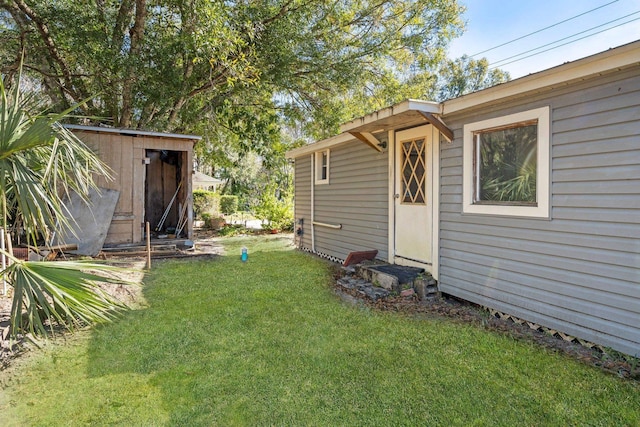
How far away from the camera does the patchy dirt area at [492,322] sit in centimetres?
283

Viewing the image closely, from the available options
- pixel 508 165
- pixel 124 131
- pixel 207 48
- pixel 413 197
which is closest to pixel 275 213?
pixel 124 131

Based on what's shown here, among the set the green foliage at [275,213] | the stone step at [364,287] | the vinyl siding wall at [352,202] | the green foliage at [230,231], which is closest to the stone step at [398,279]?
the stone step at [364,287]

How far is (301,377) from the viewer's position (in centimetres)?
272

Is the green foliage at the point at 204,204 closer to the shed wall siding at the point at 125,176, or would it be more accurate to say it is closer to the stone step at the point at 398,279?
the shed wall siding at the point at 125,176

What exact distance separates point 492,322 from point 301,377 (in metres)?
2.18

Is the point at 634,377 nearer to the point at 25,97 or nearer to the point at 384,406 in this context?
the point at 384,406

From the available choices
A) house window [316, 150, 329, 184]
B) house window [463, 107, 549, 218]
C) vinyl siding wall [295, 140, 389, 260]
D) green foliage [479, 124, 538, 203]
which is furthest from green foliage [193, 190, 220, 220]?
green foliage [479, 124, 538, 203]

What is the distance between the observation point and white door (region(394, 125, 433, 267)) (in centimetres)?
489

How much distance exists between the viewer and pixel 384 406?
2344 mm

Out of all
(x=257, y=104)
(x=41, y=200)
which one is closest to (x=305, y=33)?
(x=257, y=104)

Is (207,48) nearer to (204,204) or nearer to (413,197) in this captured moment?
(413,197)

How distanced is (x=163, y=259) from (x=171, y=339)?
14.2 feet

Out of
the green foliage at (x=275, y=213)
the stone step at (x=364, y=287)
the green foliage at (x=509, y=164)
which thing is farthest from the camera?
the green foliage at (x=275, y=213)

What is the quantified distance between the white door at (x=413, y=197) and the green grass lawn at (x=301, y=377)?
54.9 inches
